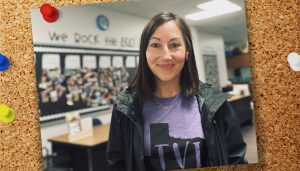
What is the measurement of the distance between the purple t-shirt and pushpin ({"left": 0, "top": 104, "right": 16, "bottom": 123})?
2.12ft

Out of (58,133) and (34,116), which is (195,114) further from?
(34,116)

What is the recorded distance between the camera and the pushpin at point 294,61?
1148 mm

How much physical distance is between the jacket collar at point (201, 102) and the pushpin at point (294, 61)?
13.0 inches

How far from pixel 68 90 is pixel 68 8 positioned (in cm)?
40

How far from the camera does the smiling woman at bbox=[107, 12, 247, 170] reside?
111 centimetres

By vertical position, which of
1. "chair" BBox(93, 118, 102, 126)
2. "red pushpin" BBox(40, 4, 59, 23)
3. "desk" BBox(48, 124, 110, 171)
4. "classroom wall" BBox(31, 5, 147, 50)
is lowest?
"desk" BBox(48, 124, 110, 171)

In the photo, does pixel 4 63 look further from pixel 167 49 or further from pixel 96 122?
pixel 167 49

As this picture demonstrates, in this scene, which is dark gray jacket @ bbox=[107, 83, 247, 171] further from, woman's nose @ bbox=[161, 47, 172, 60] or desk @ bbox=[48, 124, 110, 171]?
woman's nose @ bbox=[161, 47, 172, 60]

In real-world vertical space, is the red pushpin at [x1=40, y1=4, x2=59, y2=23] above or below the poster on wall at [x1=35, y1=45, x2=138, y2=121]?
above

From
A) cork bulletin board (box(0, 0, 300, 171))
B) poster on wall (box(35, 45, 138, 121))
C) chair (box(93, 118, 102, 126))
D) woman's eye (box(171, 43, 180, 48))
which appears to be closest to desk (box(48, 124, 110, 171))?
chair (box(93, 118, 102, 126))

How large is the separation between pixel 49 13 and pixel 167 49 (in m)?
0.57

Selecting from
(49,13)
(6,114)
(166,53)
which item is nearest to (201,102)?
(166,53)

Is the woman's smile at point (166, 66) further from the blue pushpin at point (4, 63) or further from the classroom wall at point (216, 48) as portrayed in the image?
the blue pushpin at point (4, 63)

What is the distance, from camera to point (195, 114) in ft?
3.71
